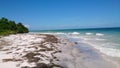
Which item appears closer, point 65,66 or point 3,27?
point 65,66

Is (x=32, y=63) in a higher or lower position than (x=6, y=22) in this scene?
lower

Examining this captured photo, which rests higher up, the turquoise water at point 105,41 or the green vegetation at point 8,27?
the green vegetation at point 8,27

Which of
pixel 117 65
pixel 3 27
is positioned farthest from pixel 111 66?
pixel 3 27

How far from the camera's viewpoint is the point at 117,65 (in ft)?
33.5

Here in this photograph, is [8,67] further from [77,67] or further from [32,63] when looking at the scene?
[77,67]

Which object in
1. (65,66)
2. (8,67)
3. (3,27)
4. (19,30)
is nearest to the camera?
(8,67)

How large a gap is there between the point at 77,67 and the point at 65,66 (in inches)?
27.2

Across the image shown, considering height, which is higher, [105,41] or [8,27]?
[8,27]

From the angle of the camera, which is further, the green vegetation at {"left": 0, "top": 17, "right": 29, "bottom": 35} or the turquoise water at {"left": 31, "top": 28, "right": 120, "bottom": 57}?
the green vegetation at {"left": 0, "top": 17, "right": 29, "bottom": 35}

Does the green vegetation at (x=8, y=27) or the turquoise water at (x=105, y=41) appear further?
the green vegetation at (x=8, y=27)

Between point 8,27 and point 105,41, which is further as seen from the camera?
point 8,27

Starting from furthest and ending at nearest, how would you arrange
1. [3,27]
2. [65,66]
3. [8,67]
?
[3,27] → [65,66] → [8,67]

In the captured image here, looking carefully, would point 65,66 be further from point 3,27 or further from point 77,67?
point 3,27

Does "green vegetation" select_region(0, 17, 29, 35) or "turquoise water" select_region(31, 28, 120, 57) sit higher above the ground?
"green vegetation" select_region(0, 17, 29, 35)
